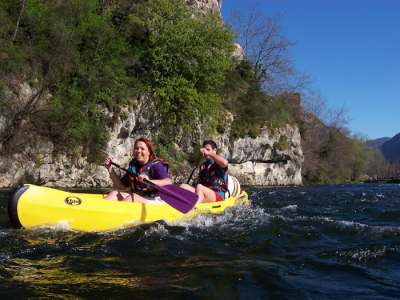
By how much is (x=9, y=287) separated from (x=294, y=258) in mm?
2546

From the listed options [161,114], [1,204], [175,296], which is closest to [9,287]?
[175,296]

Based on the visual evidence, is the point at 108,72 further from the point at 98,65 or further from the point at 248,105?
the point at 248,105

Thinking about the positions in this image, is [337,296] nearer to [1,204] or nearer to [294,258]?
[294,258]

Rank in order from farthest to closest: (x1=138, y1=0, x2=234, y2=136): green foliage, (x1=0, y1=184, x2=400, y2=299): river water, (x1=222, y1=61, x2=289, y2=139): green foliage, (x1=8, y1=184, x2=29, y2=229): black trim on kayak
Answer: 1. (x1=222, y1=61, x2=289, y2=139): green foliage
2. (x1=138, y1=0, x2=234, y2=136): green foliage
3. (x1=8, y1=184, x2=29, y2=229): black trim on kayak
4. (x1=0, y1=184, x2=400, y2=299): river water

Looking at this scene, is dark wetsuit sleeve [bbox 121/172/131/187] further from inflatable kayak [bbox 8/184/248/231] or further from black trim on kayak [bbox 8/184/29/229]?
black trim on kayak [bbox 8/184/29/229]

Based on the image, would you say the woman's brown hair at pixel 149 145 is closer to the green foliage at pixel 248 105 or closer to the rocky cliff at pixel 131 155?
the rocky cliff at pixel 131 155

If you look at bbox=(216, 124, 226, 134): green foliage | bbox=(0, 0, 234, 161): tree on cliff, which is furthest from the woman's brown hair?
bbox=(216, 124, 226, 134): green foliage

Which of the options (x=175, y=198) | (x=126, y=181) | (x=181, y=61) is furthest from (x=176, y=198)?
(x=181, y=61)

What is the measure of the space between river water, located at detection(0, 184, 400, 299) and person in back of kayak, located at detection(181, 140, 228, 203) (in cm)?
91

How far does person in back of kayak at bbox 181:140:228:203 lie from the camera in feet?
17.5

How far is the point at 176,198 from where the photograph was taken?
4.45 meters

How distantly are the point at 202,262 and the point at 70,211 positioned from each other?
177 centimetres

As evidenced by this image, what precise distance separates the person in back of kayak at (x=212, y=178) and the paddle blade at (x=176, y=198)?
75cm

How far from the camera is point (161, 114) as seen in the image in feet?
46.2
